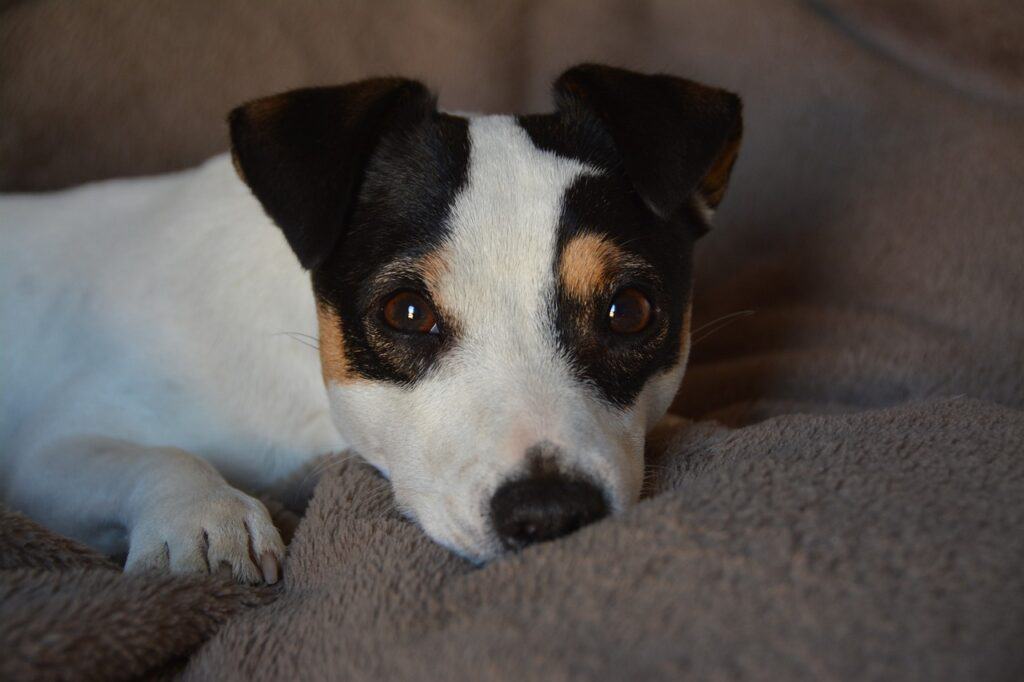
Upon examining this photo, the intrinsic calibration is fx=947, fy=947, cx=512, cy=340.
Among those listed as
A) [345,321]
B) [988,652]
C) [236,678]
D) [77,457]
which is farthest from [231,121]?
[988,652]

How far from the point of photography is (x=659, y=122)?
1935mm

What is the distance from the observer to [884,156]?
2.81 metres

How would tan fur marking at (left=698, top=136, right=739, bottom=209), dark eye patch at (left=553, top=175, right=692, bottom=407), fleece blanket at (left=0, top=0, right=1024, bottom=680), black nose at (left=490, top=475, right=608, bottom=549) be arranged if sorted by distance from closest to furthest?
fleece blanket at (left=0, top=0, right=1024, bottom=680)
black nose at (left=490, top=475, right=608, bottom=549)
dark eye patch at (left=553, top=175, right=692, bottom=407)
tan fur marking at (left=698, top=136, right=739, bottom=209)

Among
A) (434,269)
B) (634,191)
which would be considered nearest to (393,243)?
(434,269)

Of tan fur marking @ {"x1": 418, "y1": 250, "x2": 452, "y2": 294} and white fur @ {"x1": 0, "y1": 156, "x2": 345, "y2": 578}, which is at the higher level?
tan fur marking @ {"x1": 418, "y1": 250, "x2": 452, "y2": 294}

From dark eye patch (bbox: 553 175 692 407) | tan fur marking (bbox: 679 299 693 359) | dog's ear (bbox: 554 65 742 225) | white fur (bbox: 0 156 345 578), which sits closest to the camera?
dark eye patch (bbox: 553 175 692 407)

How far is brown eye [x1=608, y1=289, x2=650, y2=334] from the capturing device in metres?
1.86

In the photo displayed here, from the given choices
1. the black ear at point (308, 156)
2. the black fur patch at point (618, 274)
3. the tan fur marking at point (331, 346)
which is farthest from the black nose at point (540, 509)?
the black ear at point (308, 156)

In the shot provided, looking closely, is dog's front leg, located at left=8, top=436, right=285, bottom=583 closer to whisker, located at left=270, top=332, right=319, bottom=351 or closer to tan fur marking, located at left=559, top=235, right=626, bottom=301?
whisker, located at left=270, top=332, right=319, bottom=351

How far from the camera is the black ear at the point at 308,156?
6.10 feet

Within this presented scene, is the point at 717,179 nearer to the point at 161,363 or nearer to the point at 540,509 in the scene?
the point at 540,509

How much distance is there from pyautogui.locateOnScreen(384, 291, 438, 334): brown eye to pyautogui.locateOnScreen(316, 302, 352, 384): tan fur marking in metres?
0.17

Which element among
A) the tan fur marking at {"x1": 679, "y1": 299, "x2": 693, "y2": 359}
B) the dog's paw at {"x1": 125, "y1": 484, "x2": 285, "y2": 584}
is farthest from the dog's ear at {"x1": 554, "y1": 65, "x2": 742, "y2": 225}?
the dog's paw at {"x1": 125, "y1": 484, "x2": 285, "y2": 584}

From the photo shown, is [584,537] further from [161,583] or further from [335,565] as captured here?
[161,583]
